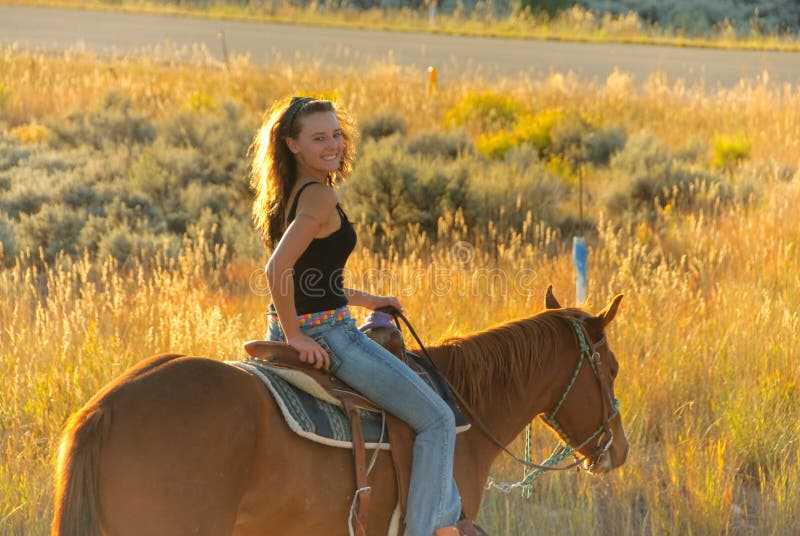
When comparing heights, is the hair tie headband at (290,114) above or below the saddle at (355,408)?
above

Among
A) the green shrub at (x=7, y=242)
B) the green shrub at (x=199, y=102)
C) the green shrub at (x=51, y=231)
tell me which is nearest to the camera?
the green shrub at (x=7, y=242)

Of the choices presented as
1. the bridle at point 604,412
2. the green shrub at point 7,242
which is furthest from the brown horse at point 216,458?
the green shrub at point 7,242

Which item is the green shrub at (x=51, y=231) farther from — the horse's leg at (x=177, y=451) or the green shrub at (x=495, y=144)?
the horse's leg at (x=177, y=451)

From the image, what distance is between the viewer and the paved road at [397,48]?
2147 centimetres

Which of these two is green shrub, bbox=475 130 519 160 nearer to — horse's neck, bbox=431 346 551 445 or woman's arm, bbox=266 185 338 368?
horse's neck, bbox=431 346 551 445

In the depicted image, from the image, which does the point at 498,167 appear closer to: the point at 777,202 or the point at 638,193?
the point at 638,193

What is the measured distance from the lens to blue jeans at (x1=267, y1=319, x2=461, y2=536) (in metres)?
3.71

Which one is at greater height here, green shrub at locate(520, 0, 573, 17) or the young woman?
green shrub at locate(520, 0, 573, 17)

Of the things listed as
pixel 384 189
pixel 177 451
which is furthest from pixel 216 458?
pixel 384 189

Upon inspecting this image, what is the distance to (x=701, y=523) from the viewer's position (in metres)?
5.29

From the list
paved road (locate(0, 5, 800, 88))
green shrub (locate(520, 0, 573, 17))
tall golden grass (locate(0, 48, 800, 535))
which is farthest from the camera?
green shrub (locate(520, 0, 573, 17))

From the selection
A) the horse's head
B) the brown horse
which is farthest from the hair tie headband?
the horse's head

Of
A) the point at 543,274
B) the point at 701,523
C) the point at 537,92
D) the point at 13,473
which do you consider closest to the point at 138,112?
the point at 537,92

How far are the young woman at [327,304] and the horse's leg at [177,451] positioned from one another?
0.49 metres
